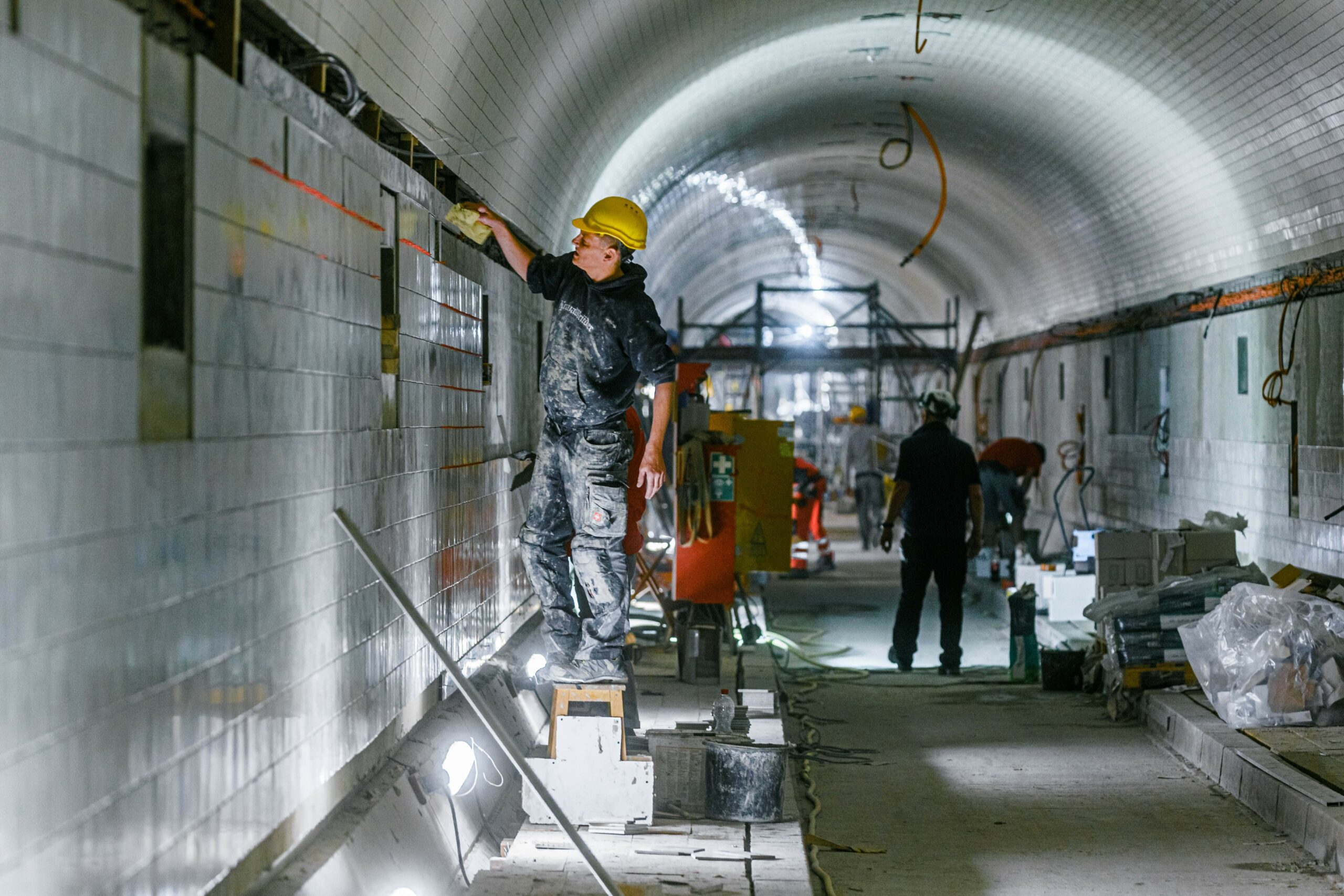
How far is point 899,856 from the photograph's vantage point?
579 centimetres

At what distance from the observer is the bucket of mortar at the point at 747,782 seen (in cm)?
562

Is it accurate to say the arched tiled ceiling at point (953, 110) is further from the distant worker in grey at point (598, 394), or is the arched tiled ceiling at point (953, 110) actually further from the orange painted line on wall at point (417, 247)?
the distant worker in grey at point (598, 394)

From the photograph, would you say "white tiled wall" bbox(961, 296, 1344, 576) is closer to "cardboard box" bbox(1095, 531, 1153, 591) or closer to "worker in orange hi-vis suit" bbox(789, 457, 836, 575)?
"cardboard box" bbox(1095, 531, 1153, 591)

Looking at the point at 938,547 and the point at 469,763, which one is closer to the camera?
the point at 469,763

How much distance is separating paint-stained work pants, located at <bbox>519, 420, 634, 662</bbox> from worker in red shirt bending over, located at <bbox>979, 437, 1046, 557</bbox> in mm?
9240

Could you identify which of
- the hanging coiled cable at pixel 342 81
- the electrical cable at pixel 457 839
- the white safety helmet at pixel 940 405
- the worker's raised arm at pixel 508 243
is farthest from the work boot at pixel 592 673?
the white safety helmet at pixel 940 405

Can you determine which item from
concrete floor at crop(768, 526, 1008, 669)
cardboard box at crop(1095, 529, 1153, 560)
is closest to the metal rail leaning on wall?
cardboard box at crop(1095, 529, 1153, 560)

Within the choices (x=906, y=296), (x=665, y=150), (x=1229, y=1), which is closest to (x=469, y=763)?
(x=1229, y=1)

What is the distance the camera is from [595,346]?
18.2 feet

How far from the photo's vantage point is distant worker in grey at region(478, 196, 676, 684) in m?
5.50

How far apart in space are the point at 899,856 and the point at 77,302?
4.24m

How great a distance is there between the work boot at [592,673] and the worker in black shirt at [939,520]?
15.0 feet

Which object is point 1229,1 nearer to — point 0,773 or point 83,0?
point 83,0

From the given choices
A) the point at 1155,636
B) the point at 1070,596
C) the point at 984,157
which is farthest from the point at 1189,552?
the point at 984,157
